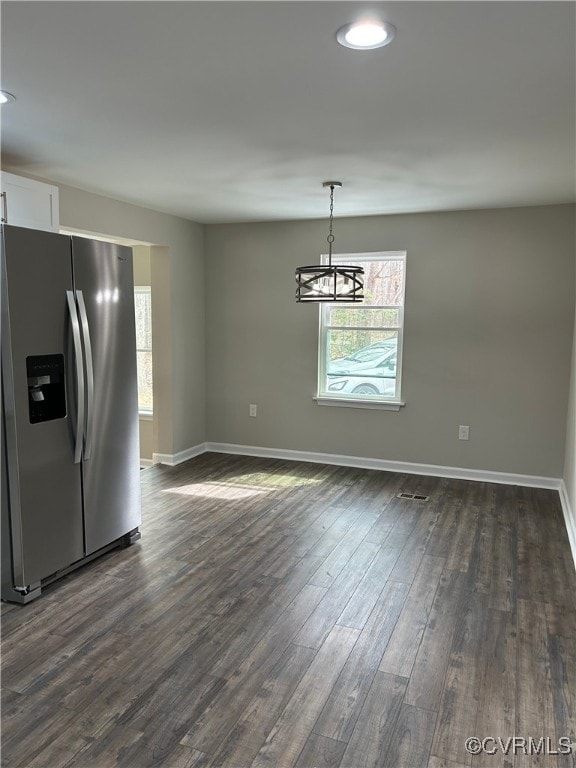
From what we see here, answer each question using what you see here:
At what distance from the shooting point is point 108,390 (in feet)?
11.0

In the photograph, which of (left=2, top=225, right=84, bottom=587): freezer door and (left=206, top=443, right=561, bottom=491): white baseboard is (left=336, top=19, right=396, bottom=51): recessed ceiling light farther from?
(left=206, top=443, right=561, bottom=491): white baseboard

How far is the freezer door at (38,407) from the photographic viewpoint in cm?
274

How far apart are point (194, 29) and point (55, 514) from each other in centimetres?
244

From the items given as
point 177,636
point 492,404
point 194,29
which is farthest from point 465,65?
point 492,404

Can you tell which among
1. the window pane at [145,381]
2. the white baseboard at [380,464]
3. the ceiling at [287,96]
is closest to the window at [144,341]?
the window pane at [145,381]

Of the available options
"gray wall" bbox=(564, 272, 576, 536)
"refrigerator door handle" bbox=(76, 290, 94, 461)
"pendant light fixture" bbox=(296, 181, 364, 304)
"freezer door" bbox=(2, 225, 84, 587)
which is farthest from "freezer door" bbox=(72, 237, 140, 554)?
"gray wall" bbox=(564, 272, 576, 536)

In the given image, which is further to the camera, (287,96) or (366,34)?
(287,96)

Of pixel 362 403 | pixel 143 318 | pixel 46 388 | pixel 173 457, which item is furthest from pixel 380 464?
pixel 46 388

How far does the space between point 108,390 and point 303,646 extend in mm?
1857

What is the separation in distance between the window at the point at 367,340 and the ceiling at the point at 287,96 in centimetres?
131

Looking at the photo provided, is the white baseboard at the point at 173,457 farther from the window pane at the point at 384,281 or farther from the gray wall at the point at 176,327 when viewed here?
the window pane at the point at 384,281

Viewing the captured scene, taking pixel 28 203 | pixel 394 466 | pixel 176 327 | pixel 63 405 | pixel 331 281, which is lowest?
pixel 394 466

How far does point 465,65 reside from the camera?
2.02m

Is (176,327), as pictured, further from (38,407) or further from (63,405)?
(38,407)
